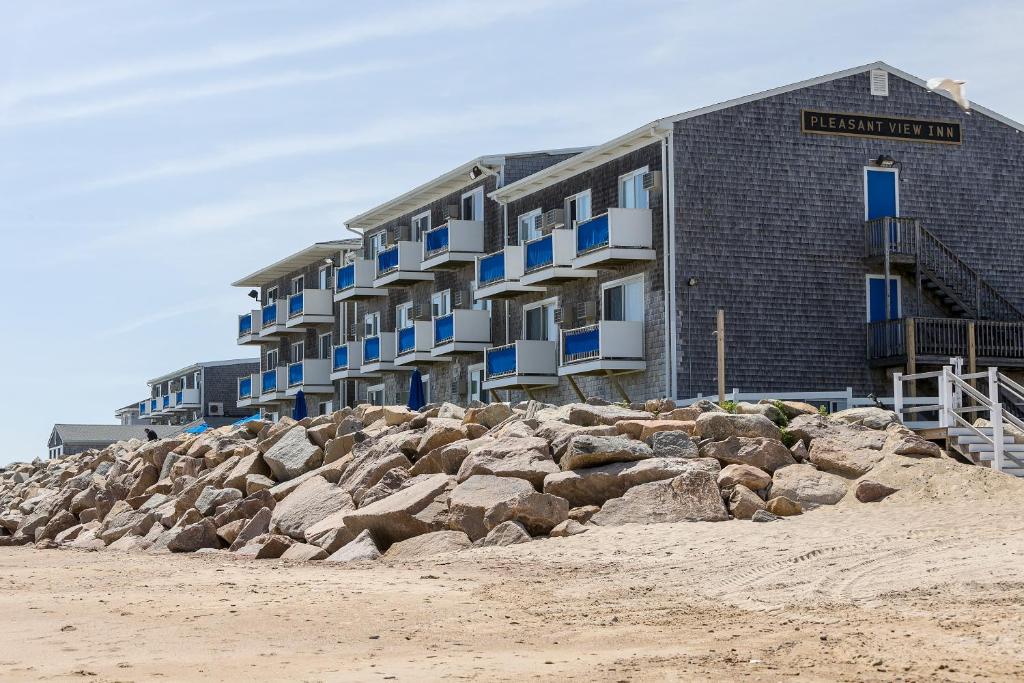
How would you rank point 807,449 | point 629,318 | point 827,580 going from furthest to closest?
point 629,318 < point 807,449 < point 827,580

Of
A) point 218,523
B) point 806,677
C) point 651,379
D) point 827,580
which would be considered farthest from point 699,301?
point 806,677

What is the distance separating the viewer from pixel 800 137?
35.0 meters

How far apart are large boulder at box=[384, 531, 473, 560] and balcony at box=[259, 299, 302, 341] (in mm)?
40742

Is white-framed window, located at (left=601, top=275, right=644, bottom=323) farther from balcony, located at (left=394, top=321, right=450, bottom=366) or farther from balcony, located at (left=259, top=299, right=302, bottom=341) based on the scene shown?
balcony, located at (left=259, top=299, right=302, bottom=341)

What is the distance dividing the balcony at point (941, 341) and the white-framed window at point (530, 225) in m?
10.5

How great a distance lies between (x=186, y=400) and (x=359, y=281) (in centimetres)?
3561

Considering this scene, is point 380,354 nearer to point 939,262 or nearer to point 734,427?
point 939,262

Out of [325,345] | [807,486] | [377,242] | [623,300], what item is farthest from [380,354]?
[807,486]

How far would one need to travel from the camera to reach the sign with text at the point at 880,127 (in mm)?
35094

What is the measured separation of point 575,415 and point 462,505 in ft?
12.9

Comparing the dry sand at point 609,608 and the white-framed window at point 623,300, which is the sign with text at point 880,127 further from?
the dry sand at point 609,608

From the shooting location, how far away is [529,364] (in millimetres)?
39406

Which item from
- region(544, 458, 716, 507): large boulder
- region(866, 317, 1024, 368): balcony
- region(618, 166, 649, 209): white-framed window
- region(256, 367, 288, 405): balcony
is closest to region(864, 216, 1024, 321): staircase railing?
region(866, 317, 1024, 368): balcony

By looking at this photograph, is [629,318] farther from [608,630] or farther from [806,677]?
[806,677]
